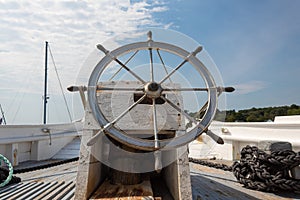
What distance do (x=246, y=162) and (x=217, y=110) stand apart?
1.60m

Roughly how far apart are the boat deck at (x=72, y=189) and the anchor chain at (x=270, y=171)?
8 cm

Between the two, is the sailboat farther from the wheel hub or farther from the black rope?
the wheel hub

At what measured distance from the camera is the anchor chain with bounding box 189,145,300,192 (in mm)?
2502

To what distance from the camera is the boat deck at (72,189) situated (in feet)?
7.58

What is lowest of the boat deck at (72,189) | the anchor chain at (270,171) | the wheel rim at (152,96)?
the boat deck at (72,189)

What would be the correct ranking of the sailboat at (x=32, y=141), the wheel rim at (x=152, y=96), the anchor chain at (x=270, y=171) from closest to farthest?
the wheel rim at (x=152, y=96) → the anchor chain at (x=270, y=171) → the sailboat at (x=32, y=141)

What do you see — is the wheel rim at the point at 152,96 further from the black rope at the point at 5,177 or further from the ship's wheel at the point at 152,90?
the black rope at the point at 5,177

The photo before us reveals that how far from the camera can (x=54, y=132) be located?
237 inches

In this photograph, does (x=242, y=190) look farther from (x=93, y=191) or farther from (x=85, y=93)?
(x=85, y=93)

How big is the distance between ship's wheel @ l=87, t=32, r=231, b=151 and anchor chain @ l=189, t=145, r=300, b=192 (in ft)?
4.75

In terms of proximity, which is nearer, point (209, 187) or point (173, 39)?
point (173, 39)

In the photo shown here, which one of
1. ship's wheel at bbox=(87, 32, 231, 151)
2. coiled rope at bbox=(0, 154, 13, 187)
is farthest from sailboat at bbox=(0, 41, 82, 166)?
ship's wheel at bbox=(87, 32, 231, 151)

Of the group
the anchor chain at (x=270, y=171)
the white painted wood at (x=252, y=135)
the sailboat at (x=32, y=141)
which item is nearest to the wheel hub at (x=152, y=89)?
the anchor chain at (x=270, y=171)

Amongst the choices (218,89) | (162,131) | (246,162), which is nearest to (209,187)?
(246,162)
